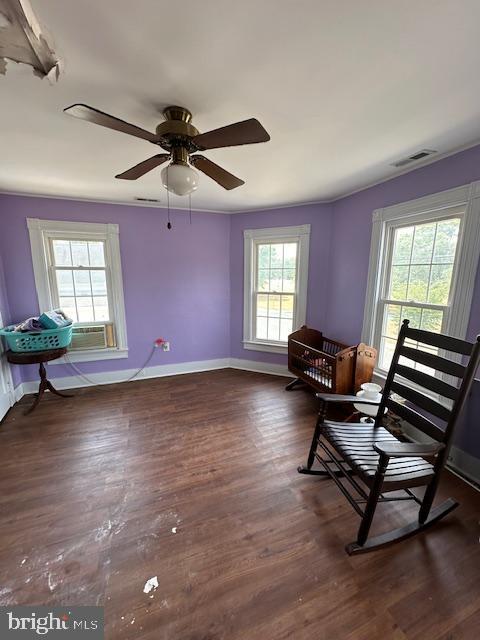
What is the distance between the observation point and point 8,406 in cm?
275

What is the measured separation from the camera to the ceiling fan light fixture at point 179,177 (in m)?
1.38

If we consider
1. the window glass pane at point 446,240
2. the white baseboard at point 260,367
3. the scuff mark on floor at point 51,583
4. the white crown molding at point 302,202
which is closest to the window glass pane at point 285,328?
the white baseboard at point 260,367

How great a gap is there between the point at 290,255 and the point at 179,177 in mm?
2335

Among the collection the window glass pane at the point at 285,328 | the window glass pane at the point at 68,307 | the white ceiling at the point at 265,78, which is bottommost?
the window glass pane at the point at 285,328

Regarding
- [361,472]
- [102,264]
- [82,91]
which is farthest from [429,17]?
[102,264]

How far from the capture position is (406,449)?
1.28 m

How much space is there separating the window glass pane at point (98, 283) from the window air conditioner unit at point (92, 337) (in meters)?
0.42

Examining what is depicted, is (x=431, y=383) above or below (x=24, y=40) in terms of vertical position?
below

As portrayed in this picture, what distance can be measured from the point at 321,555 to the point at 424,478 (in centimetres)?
69

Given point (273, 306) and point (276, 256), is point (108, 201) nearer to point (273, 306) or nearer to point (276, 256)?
point (276, 256)

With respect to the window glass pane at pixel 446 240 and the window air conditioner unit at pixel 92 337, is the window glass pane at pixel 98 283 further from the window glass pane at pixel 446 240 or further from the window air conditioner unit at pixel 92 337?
the window glass pane at pixel 446 240

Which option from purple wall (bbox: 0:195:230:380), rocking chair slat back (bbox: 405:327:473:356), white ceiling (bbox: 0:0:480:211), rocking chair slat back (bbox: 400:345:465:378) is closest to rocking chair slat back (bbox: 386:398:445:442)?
rocking chair slat back (bbox: 400:345:465:378)

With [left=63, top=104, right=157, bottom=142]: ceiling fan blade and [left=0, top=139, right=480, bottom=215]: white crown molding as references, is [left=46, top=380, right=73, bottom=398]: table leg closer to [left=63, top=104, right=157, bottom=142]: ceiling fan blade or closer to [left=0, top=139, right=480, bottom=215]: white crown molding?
[left=0, top=139, right=480, bottom=215]: white crown molding

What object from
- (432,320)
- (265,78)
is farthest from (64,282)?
(432,320)
